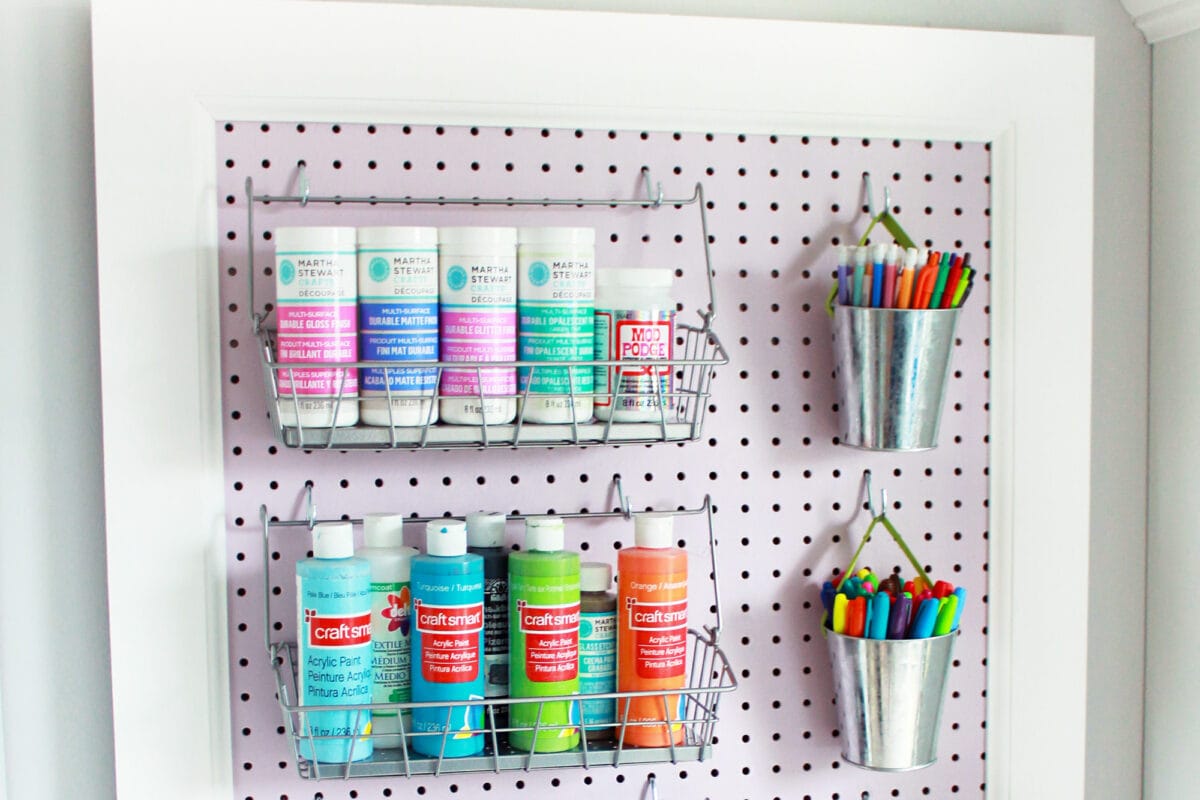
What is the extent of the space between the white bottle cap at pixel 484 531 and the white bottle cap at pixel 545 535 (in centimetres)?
4

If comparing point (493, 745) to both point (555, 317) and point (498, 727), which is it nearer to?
point (498, 727)

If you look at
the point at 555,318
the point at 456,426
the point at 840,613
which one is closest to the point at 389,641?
the point at 456,426

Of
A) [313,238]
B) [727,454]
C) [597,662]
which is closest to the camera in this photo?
[313,238]

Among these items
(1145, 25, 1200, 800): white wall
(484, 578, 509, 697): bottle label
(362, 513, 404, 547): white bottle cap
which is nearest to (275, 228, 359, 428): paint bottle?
(362, 513, 404, 547): white bottle cap

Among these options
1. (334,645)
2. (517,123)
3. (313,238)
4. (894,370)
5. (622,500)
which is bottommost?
(334,645)

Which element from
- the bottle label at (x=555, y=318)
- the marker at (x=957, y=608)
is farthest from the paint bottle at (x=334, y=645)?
the marker at (x=957, y=608)

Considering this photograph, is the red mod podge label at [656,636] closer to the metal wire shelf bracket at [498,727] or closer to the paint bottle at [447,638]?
the metal wire shelf bracket at [498,727]

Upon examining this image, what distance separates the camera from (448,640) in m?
0.93

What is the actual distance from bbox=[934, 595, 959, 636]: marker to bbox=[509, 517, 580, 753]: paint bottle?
35 cm

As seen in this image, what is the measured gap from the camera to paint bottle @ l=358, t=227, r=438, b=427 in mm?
919

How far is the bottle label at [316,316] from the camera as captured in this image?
0.90 m

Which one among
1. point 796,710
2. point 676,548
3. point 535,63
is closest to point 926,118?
point 535,63

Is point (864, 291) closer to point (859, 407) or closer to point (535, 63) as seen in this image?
point (859, 407)

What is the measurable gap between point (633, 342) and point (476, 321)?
0.14 metres
